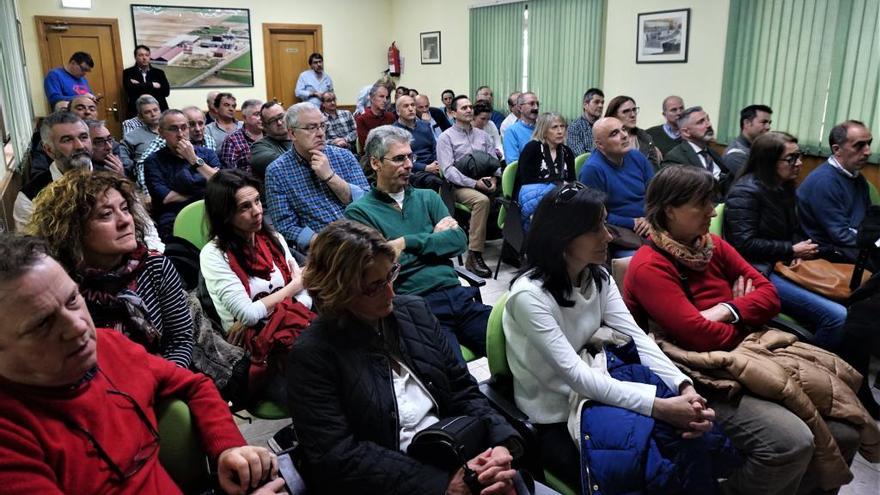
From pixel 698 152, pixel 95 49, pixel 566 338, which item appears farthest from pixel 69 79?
pixel 566 338

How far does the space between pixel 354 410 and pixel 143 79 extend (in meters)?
8.37

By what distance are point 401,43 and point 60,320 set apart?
990 centimetres

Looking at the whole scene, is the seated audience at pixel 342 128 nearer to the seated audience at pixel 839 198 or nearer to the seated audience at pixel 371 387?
the seated audience at pixel 839 198

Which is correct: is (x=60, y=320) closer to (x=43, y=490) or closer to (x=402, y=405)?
(x=43, y=490)

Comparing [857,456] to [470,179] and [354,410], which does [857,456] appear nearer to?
[354,410]

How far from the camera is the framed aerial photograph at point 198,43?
8.56 metres

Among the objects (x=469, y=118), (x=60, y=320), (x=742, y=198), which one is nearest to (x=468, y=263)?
(x=469, y=118)

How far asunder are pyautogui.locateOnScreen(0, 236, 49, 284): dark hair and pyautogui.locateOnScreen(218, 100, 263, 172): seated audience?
11.3 feet

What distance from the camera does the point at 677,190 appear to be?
2.12m

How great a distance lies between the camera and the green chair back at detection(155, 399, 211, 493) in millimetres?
1359

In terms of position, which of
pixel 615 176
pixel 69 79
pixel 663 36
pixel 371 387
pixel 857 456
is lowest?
pixel 857 456

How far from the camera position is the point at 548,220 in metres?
1.79

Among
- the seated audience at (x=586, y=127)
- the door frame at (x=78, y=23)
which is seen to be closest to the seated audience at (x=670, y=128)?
the seated audience at (x=586, y=127)

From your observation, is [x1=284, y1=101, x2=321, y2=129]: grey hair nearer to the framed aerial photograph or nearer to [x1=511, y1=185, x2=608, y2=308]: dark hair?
[x1=511, y1=185, x2=608, y2=308]: dark hair
